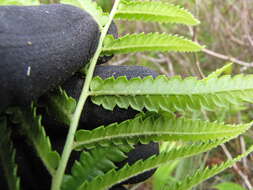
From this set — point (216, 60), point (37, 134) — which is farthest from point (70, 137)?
point (216, 60)

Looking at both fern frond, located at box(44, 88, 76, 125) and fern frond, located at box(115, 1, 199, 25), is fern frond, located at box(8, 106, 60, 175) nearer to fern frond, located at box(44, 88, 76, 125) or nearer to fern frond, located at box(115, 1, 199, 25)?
fern frond, located at box(44, 88, 76, 125)

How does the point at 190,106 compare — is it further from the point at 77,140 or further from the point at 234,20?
the point at 234,20

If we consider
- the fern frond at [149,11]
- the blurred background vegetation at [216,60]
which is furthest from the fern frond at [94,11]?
the blurred background vegetation at [216,60]

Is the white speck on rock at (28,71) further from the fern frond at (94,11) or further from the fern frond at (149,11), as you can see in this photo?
the fern frond at (149,11)

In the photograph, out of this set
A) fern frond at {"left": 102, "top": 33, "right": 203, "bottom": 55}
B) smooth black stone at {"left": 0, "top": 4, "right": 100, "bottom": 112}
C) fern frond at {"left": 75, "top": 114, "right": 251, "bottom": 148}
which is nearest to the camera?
smooth black stone at {"left": 0, "top": 4, "right": 100, "bottom": 112}

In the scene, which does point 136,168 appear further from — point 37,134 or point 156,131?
point 37,134

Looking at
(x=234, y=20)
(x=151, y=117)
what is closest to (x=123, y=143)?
(x=151, y=117)

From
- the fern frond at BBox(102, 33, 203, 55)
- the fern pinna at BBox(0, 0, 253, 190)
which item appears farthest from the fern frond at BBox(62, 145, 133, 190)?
the fern frond at BBox(102, 33, 203, 55)
